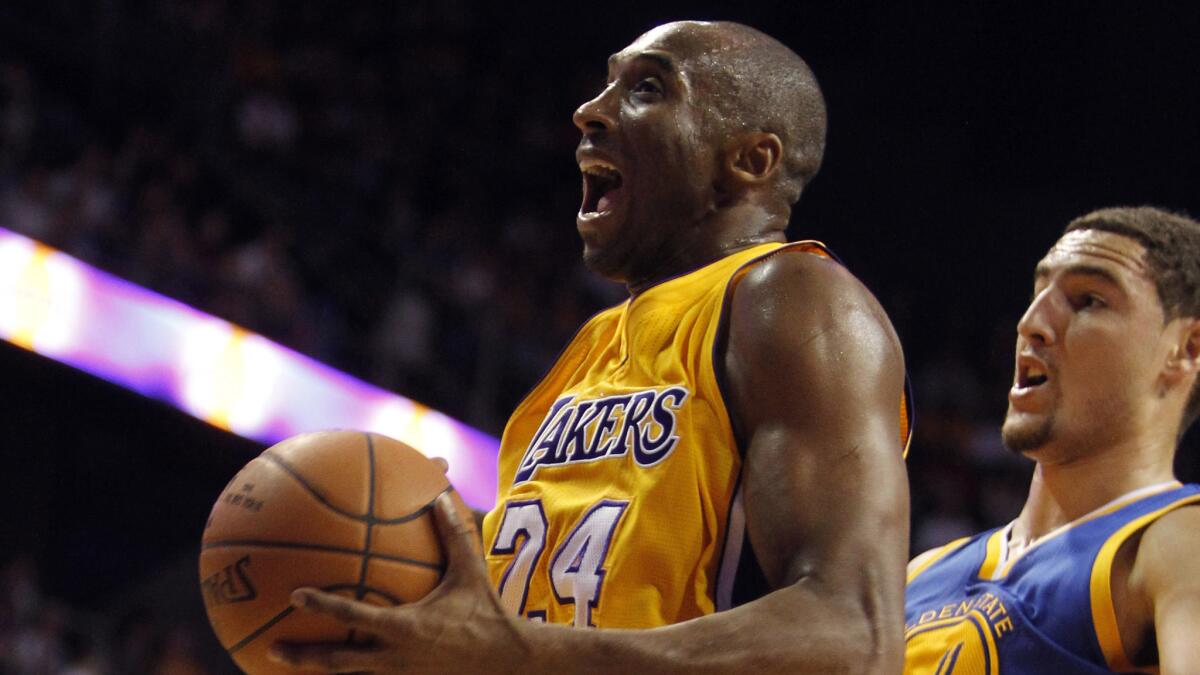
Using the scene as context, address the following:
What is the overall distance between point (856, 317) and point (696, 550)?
0.40 metres

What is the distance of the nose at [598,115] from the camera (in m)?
2.64

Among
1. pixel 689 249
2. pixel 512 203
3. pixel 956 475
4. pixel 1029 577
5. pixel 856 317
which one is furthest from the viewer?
pixel 512 203

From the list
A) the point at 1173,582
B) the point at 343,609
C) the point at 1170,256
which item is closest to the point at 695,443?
the point at 343,609

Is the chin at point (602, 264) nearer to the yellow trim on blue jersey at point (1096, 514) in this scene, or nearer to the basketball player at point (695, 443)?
the basketball player at point (695, 443)

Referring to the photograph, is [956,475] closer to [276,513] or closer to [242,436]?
[242,436]

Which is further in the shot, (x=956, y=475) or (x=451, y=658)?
(x=956, y=475)

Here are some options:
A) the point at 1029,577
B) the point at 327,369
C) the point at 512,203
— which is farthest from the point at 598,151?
the point at 512,203

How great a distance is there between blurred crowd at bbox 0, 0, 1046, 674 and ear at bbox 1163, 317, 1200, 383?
564 cm

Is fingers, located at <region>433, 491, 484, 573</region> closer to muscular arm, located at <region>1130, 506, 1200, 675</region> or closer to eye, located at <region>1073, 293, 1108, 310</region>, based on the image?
muscular arm, located at <region>1130, 506, 1200, 675</region>

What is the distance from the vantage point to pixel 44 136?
27.9 ft

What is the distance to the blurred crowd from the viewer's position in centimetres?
812

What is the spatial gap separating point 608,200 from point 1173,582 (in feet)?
4.29

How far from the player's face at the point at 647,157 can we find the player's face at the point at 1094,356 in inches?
45.8

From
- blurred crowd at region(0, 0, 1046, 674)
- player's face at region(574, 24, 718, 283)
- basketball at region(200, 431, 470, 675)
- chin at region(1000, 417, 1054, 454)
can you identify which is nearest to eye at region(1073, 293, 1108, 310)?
chin at region(1000, 417, 1054, 454)
